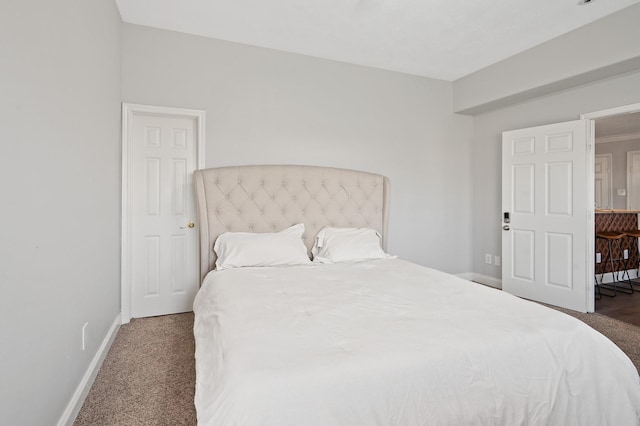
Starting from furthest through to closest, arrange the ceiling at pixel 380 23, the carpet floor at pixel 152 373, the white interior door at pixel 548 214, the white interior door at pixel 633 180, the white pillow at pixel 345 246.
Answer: the white interior door at pixel 633 180
the white interior door at pixel 548 214
the white pillow at pixel 345 246
the ceiling at pixel 380 23
the carpet floor at pixel 152 373

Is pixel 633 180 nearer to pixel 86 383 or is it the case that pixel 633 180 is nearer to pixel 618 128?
pixel 618 128

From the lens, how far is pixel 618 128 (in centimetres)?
580

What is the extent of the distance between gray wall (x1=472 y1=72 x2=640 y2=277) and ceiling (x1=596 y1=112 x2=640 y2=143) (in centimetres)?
196

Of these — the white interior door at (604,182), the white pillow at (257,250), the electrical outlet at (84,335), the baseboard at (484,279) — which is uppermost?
the white interior door at (604,182)

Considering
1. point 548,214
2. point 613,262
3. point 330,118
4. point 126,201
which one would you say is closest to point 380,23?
point 330,118

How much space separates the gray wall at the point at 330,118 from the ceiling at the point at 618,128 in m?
2.57

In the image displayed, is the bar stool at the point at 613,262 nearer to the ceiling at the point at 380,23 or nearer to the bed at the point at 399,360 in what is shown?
the ceiling at the point at 380,23

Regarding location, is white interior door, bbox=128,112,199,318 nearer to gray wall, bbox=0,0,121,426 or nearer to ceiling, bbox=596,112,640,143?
gray wall, bbox=0,0,121,426

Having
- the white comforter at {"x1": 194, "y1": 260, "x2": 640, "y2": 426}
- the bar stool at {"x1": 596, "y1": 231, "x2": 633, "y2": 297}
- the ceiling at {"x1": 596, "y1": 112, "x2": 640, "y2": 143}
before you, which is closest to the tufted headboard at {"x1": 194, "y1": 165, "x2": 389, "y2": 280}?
the white comforter at {"x1": 194, "y1": 260, "x2": 640, "y2": 426}

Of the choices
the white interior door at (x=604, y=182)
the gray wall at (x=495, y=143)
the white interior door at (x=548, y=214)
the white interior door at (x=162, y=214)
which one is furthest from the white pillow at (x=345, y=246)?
the white interior door at (x=604, y=182)

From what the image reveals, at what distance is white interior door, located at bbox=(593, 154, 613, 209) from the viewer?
6559 mm

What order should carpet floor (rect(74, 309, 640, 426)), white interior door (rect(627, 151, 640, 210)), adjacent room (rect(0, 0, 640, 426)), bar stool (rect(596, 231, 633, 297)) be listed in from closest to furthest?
adjacent room (rect(0, 0, 640, 426))
carpet floor (rect(74, 309, 640, 426))
bar stool (rect(596, 231, 633, 297))
white interior door (rect(627, 151, 640, 210))

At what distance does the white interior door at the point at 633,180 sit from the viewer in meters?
6.19

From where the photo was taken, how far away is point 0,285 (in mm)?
1064
